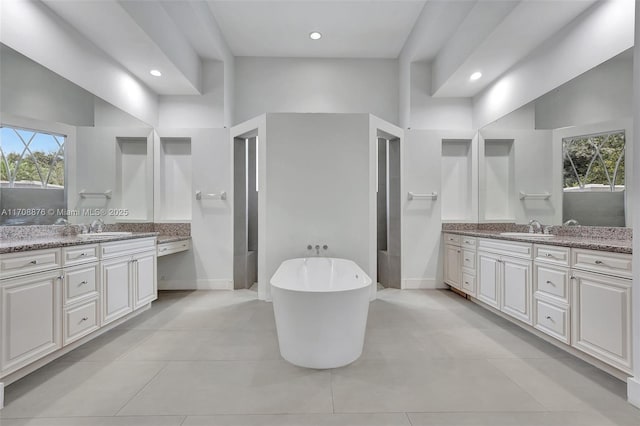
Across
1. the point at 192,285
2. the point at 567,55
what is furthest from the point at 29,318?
the point at 567,55

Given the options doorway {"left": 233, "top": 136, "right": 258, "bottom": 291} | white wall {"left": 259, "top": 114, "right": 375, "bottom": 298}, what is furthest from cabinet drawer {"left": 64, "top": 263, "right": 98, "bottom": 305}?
doorway {"left": 233, "top": 136, "right": 258, "bottom": 291}

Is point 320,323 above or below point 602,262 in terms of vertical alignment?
below

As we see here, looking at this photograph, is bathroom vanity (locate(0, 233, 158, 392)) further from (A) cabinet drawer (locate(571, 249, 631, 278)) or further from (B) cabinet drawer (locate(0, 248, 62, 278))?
(A) cabinet drawer (locate(571, 249, 631, 278))

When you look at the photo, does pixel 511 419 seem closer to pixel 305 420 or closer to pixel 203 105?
pixel 305 420

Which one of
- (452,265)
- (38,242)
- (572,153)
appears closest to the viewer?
(38,242)

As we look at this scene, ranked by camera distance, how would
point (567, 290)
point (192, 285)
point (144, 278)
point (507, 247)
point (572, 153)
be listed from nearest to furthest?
point (567, 290) < point (572, 153) < point (507, 247) < point (144, 278) < point (192, 285)

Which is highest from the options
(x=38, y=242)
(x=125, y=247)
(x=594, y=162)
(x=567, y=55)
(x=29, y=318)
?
(x=567, y=55)

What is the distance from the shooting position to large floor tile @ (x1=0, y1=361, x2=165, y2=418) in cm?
165

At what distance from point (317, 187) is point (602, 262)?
2659mm

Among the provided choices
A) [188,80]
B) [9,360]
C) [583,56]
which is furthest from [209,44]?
[583,56]

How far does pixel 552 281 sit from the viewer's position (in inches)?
92.2

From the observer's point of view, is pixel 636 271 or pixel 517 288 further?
pixel 517 288

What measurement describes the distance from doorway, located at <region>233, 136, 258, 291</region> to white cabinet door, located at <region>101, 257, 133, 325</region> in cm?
149

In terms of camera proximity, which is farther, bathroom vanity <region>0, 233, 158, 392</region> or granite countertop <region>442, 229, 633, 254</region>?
granite countertop <region>442, 229, 633, 254</region>
